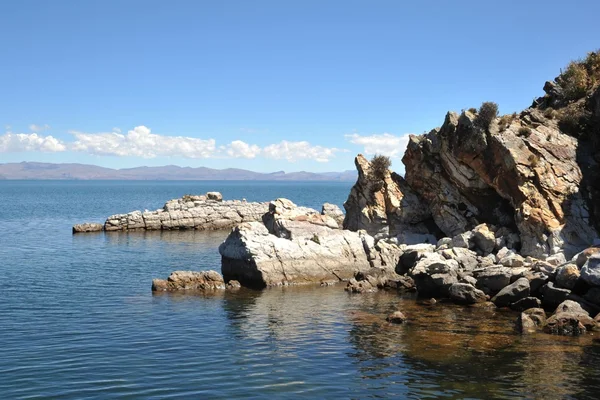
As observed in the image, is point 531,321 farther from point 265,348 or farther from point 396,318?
point 265,348

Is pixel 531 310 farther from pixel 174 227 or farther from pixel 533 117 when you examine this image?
pixel 174 227

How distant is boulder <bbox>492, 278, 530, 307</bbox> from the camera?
3388cm

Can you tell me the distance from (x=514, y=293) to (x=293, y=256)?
600 inches

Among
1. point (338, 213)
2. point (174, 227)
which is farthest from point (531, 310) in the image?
point (174, 227)

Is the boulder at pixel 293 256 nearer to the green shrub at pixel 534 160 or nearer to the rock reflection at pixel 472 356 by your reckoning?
the rock reflection at pixel 472 356

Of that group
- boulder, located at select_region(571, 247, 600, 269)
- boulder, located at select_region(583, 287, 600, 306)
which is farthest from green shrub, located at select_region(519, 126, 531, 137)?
boulder, located at select_region(583, 287, 600, 306)

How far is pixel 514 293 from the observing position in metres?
33.9

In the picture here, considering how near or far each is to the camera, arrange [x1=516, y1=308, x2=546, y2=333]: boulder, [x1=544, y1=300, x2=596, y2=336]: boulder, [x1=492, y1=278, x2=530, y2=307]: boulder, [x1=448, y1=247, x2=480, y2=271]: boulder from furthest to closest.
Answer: [x1=448, y1=247, x2=480, y2=271]: boulder → [x1=492, y1=278, x2=530, y2=307]: boulder → [x1=516, y1=308, x2=546, y2=333]: boulder → [x1=544, y1=300, x2=596, y2=336]: boulder

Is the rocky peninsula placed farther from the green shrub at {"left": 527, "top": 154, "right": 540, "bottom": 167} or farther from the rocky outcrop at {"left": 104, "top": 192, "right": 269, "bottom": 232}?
the rocky outcrop at {"left": 104, "top": 192, "right": 269, "bottom": 232}

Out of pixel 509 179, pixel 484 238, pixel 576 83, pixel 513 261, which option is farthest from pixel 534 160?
pixel 576 83

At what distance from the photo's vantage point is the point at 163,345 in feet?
86.6

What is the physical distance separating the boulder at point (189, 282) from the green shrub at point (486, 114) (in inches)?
922

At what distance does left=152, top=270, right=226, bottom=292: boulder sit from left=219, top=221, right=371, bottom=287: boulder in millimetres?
2335

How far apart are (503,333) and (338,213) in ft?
186
